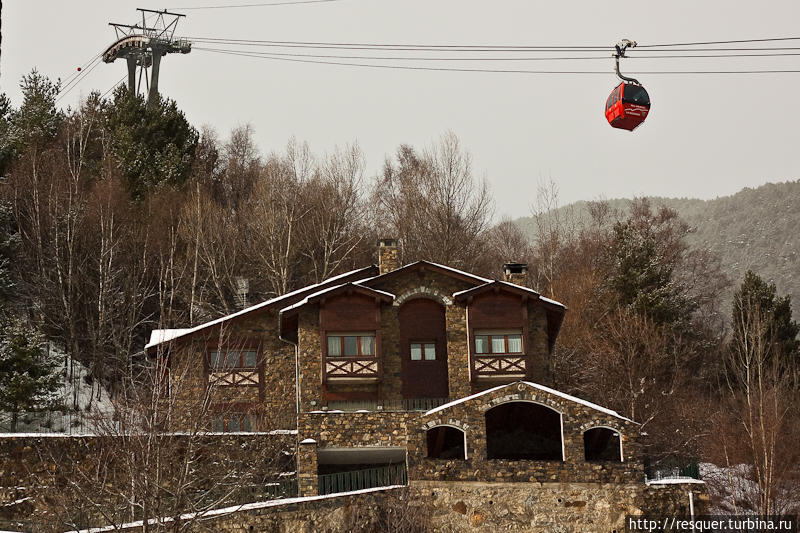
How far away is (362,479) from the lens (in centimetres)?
2897

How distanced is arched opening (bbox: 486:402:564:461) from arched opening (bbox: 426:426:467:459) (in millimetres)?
958

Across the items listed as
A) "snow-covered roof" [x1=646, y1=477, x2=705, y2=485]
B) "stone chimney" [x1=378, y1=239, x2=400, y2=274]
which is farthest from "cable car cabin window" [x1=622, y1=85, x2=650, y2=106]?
"stone chimney" [x1=378, y1=239, x2=400, y2=274]

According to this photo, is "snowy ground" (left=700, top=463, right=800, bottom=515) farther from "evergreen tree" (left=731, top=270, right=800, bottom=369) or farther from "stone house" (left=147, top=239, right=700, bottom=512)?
"evergreen tree" (left=731, top=270, right=800, bottom=369)

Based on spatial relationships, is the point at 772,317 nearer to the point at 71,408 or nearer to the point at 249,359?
the point at 249,359

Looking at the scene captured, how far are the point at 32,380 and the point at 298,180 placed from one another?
22980 millimetres

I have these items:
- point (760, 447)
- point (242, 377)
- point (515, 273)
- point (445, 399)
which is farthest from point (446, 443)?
point (760, 447)

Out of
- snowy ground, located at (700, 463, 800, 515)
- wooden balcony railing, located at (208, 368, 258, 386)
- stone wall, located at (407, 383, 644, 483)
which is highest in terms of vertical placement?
wooden balcony railing, located at (208, 368, 258, 386)

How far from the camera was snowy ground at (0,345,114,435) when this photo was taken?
107ft

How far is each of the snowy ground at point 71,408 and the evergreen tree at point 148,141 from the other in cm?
1069

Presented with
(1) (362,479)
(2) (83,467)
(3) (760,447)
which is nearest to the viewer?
(2) (83,467)

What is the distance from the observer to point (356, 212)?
5528 cm

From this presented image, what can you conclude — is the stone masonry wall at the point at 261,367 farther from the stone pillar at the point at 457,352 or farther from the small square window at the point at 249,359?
the stone pillar at the point at 457,352

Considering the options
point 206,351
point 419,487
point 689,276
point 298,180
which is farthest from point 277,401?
point 689,276

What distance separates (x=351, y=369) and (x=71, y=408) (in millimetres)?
12365
